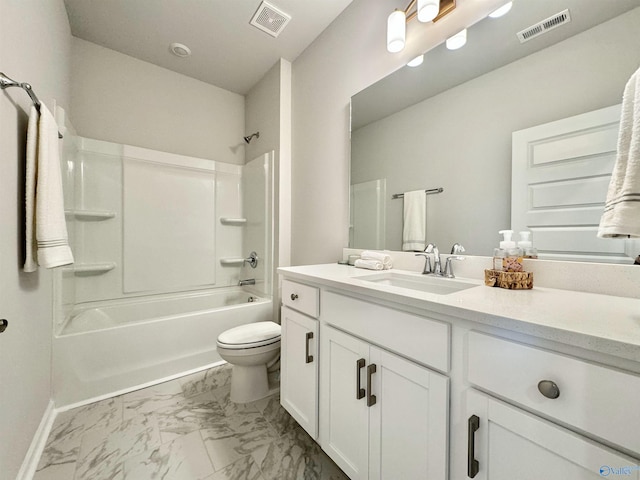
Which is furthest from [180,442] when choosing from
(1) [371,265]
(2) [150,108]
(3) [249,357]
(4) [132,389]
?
(2) [150,108]

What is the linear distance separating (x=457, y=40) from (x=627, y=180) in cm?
103

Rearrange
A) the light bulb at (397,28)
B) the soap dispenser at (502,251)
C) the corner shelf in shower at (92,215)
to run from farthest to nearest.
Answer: the corner shelf in shower at (92,215) < the light bulb at (397,28) < the soap dispenser at (502,251)

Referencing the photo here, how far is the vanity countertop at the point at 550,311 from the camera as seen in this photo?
47 cm

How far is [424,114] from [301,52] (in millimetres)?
1451

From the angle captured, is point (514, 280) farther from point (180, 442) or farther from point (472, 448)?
point (180, 442)

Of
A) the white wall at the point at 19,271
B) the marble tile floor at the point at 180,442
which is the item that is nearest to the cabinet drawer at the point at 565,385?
the marble tile floor at the point at 180,442

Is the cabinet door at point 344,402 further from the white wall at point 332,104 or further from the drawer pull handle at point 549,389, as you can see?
the white wall at point 332,104

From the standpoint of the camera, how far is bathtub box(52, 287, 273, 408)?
1.59 metres

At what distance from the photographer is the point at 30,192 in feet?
3.46

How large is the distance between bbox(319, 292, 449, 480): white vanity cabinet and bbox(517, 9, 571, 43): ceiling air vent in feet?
3.79

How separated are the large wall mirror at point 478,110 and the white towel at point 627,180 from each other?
272 millimetres

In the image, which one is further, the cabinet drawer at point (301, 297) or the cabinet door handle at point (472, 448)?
the cabinet drawer at point (301, 297)

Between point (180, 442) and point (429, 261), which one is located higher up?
point (429, 261)

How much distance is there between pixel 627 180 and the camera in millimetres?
571
